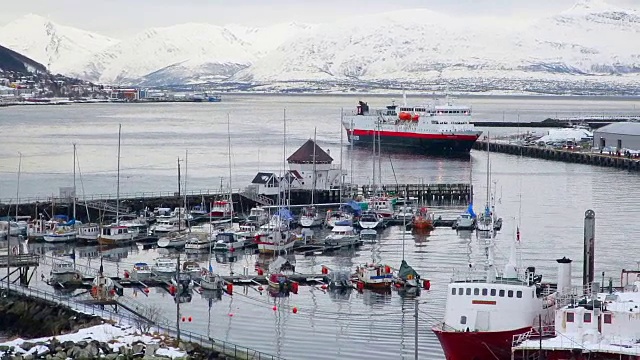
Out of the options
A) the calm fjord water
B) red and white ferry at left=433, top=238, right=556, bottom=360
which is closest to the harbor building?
the calm fjord water

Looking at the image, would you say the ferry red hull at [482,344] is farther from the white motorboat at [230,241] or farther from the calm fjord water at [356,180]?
the white motorboat at [230,241]

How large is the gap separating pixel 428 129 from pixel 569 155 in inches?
384

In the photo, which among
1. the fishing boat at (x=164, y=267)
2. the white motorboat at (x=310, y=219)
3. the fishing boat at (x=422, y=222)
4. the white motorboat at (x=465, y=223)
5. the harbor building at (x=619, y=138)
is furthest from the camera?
the harbor building at (x=619, y=138)

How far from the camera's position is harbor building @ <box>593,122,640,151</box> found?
65.2 m

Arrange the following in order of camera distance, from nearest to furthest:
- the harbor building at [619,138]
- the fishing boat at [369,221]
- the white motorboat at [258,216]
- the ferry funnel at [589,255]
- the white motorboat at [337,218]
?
the ferry funnel at [589,255], the white motorboat at [258,216], the white motorboat at [337,218], the fishing boat at [369,221], the harbor building at [619,138]

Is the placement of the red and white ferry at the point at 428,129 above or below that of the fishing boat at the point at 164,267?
above

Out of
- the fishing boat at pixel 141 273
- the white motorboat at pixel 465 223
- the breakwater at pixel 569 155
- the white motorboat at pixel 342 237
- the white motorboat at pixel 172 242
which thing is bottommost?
the fishing boat at pixel 141 273

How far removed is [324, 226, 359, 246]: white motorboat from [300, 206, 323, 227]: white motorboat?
109 inches

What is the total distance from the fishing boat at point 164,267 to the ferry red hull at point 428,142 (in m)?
41.0

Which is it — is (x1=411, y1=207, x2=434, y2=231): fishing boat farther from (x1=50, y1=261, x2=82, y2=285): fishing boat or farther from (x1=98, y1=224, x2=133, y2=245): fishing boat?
(x1=50, y1=261, x2=82, y2=285): fishing boat

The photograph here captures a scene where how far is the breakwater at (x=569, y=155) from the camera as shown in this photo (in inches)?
2345

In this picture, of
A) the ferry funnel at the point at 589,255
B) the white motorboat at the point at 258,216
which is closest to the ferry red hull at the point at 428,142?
the white motorboat at the point at 258,216

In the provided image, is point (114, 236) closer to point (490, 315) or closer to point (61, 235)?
point (61, 235)

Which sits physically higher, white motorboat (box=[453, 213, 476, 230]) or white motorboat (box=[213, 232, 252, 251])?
white motorboat (box=[453, 213, 476, 230])
